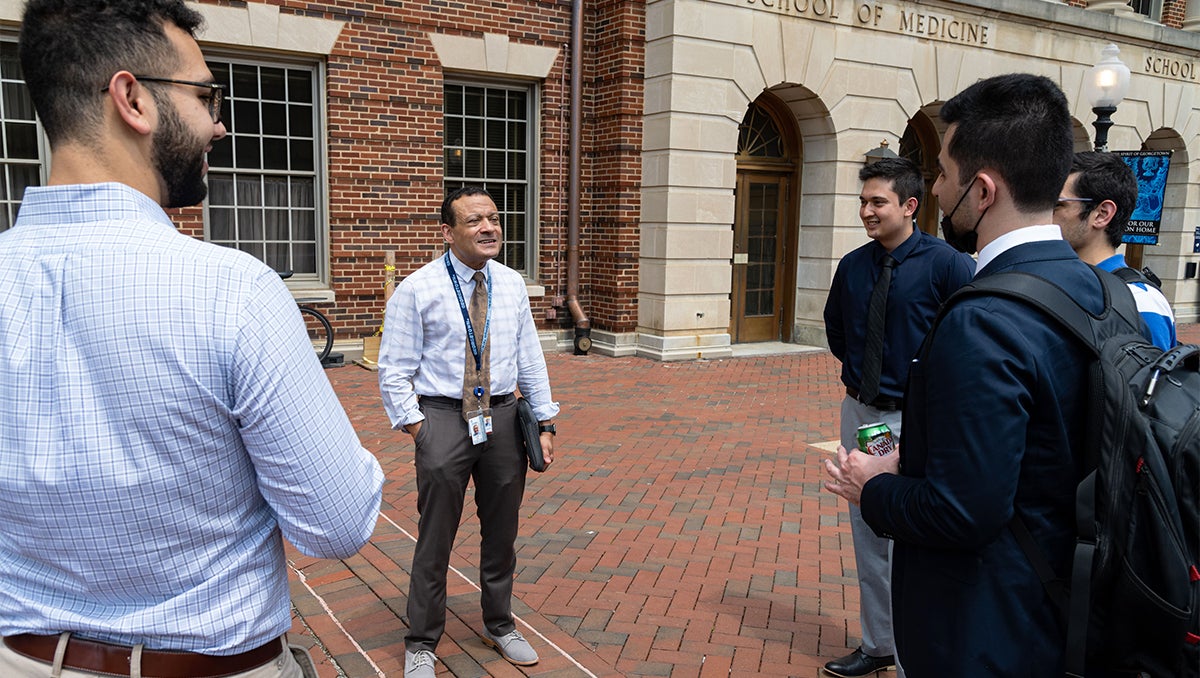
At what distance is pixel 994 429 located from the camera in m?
1.74

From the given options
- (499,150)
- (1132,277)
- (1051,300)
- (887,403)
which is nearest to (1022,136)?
(1051,300)

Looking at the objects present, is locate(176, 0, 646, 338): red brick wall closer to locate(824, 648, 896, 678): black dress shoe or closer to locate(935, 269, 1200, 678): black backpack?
locate(824, 648, 896, 678): black dress shoe

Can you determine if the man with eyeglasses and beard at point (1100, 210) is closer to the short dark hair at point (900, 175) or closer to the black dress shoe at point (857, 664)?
the short dark hair at point (900, 175)

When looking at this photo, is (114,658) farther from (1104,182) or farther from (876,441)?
(1104,182)

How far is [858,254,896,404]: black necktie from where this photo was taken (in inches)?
140

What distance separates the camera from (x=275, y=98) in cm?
974

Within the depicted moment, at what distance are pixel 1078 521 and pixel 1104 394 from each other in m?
0.27

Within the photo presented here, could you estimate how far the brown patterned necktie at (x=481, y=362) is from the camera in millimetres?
3510

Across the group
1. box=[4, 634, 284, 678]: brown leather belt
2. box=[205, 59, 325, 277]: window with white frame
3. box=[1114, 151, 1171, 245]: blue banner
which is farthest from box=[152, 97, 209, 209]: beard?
box=[205, 59, 325, 277]: window with white frame

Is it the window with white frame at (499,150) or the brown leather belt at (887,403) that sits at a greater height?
the window with white frame at (499,150)

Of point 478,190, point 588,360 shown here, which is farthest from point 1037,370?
point 588,360

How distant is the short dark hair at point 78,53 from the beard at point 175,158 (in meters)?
0.09

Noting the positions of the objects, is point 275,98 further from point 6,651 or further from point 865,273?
point 6,651

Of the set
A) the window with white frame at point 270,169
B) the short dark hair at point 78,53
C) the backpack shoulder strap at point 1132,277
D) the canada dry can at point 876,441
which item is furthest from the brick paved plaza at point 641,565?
the window with white frame at point 270,169
